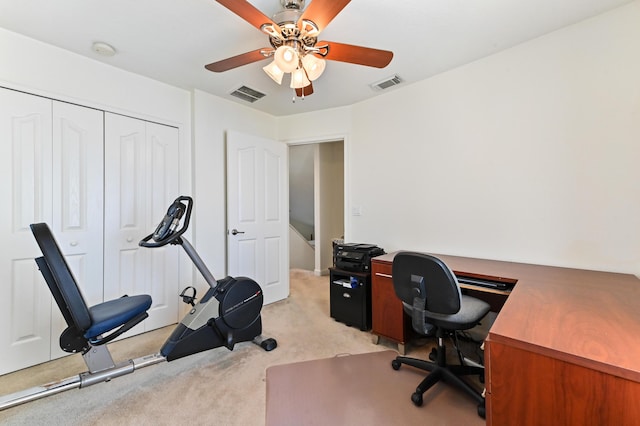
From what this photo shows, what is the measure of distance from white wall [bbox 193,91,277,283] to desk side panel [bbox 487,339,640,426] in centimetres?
276

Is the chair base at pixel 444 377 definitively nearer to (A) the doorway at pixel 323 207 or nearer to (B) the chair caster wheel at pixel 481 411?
(B) the chair caster wheel at pixel 481 411

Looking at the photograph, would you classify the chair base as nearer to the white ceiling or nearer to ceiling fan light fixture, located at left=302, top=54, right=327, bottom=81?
ceiling fan light fixture, located at left=302, top=54, right=327, bottom=81

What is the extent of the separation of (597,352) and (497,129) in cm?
192

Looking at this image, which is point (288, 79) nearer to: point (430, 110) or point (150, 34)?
point (150, 34)

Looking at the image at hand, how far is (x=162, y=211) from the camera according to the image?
2.79 m

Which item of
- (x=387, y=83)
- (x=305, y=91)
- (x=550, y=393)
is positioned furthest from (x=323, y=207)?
(x=550, y=393)

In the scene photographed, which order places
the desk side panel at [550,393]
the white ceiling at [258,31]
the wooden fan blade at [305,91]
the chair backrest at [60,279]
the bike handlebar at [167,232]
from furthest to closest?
the wooden fan blade at [305,91] < the bike handlebar at [167,232] < the white ceiling at [258,31] < the chair backrest at [60,279] < the desk side panel at [550,393]

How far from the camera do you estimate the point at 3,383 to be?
188cm

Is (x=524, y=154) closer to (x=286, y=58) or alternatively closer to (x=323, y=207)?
(x=286, y=58)

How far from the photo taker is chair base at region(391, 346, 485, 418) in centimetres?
163

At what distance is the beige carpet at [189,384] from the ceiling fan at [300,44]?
206 cm

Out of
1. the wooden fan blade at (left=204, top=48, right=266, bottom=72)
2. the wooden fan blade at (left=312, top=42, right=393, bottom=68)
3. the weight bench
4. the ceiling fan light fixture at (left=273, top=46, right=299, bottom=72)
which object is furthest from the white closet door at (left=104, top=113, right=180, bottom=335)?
the wooden fan blade at (left=312, top=42, right=393, bottom=68)

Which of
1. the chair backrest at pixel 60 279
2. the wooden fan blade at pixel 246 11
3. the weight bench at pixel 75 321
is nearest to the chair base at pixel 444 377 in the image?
the weight bench at pixel 75 321

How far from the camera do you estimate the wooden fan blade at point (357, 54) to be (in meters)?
1.64
